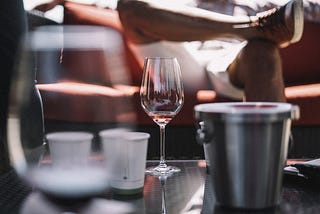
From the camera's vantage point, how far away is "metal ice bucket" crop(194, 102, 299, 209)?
56 centimetres

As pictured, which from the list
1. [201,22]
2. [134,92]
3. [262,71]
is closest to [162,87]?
[134,92]

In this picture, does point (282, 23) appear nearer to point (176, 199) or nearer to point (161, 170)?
point (161, 170)

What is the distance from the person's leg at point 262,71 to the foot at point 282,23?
4cm

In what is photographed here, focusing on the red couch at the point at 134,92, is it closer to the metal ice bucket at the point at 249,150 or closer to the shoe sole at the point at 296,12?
the metal ice bucket at the point at 249,150

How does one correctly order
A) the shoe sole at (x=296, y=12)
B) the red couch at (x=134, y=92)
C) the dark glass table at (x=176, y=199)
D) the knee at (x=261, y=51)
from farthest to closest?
the knee at (x=261, y=51) < the shoe sole at (x=296, y=12) < the dark glass table at (x=176, y=199) < the red couch at (x=134, y=92)

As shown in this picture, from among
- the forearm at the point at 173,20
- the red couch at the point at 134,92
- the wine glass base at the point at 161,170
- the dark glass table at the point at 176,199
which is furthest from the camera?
the forearm at the point at 173,20

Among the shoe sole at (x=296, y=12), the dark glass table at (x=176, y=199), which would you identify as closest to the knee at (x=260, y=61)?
the shoe sole at (x=296, y=12)

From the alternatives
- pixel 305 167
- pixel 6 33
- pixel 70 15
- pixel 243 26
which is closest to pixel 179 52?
pixel 70 15

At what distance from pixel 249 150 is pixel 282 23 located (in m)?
0.90

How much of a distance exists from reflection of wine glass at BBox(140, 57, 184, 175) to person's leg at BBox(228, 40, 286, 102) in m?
0.53

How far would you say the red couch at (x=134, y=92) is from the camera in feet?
1.14

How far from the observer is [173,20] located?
1706 millimetres

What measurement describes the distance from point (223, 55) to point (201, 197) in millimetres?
1591

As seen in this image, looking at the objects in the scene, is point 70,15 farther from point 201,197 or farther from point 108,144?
point 108,144
